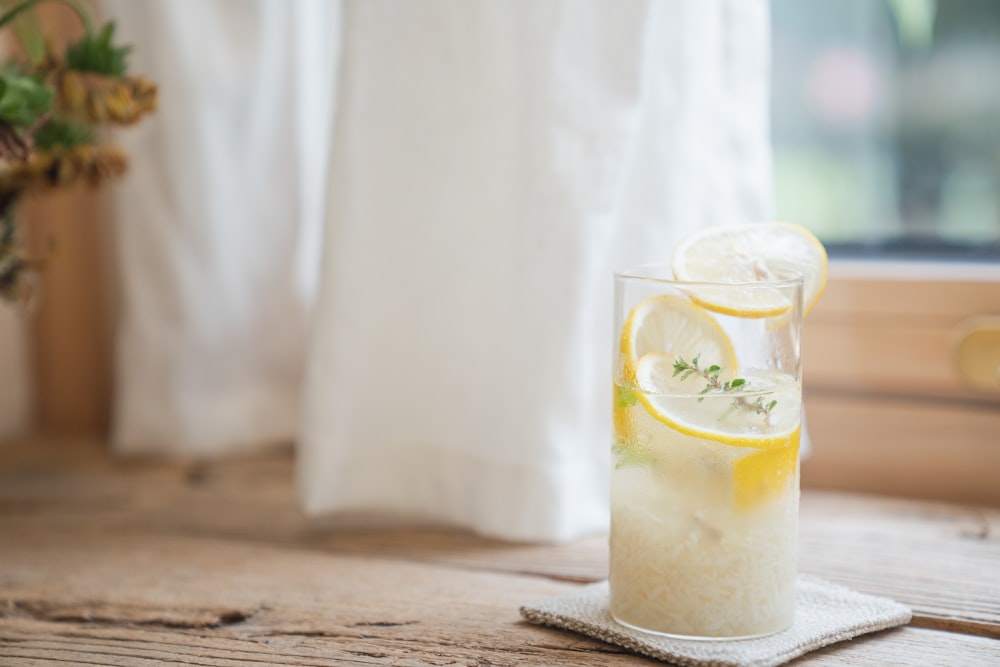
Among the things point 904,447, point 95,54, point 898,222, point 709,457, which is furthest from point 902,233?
point 95,54

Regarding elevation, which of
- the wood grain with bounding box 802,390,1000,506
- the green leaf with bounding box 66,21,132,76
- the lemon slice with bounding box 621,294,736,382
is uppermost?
the green leaf with bounding box 66,21,132,76

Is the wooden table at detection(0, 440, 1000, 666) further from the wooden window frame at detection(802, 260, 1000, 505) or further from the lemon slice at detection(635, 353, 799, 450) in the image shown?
the lemon slice at detection(635, 353, 799, 450)

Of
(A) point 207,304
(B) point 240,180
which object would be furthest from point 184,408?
(B) point 240,180

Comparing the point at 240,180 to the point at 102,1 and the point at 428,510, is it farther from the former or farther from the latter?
the point at 428,510

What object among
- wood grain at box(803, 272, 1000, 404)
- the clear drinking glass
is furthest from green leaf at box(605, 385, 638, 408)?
wood grain at box(803, 272, 1000, 404)

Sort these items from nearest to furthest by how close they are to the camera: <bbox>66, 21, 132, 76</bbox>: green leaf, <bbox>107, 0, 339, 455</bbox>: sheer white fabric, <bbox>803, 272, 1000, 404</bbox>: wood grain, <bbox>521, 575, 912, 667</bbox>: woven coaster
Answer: <bbox>521, 575, 912, 667</bbox>: woven coaster
<bbox>66, 21, 132, 76</bbox>: green leaf
<bbox>803, 272, 1000, 404</bbox>: wood grain
<bbox>107, 0, 339, 455</bbox>: sheer white fabric

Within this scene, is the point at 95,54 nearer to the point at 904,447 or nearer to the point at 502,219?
the point at 502,219
